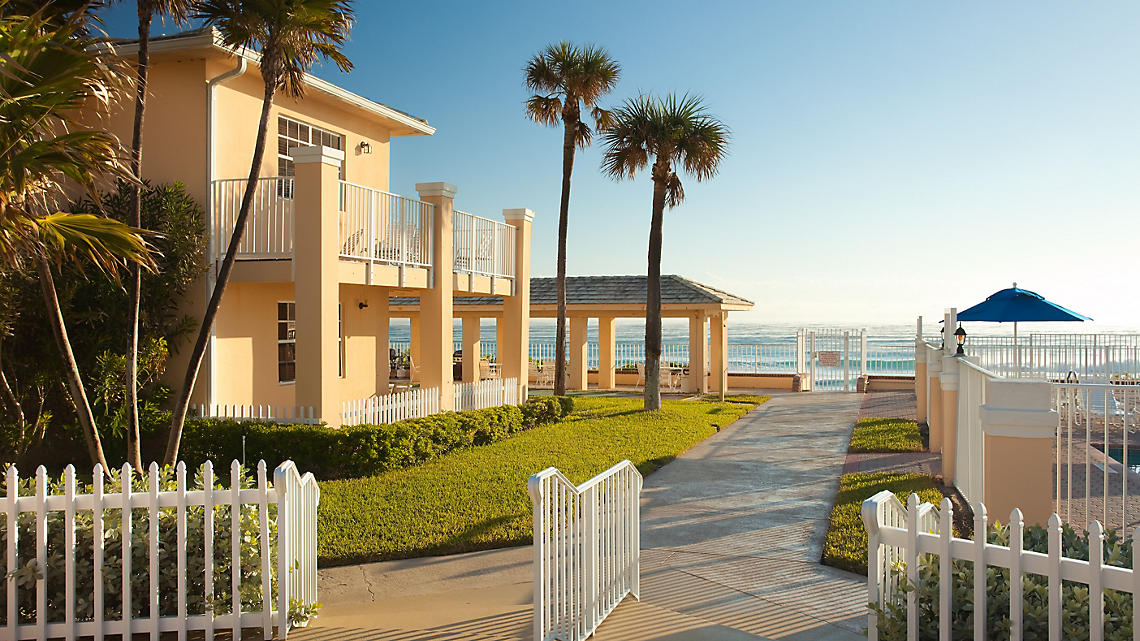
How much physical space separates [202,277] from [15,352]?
272 cm

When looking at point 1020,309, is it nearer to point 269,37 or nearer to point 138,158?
point 269,37

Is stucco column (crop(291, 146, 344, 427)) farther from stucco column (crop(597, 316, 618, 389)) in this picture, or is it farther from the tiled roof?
stucco column (crop(597, 316, 618, 389))

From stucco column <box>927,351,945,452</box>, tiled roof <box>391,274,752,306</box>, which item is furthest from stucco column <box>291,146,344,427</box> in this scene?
tiled roof <box>391,274,752,306</box>

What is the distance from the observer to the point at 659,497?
33.5 feet

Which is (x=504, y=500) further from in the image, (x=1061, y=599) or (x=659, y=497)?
(x=1061, y=599)

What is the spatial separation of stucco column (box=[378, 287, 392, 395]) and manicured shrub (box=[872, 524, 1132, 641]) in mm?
13741

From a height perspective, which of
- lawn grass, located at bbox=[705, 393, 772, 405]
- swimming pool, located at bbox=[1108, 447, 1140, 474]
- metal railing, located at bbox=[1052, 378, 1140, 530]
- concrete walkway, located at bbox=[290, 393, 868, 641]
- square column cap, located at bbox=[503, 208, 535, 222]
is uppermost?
square column cap, located at bbox=[503, 208, 535, 222]

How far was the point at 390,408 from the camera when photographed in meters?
13.2

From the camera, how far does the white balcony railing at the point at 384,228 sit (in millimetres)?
13125

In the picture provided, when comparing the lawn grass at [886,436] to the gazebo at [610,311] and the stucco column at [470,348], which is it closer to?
the gazebo at [610,311]

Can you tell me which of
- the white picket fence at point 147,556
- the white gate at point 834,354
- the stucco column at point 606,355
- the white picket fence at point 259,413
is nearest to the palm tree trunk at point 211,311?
the white picket fence at point 259,413

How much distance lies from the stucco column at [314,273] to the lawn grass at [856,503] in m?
7.47

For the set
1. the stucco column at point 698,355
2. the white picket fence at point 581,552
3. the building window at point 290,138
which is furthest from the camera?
the stucco column at point 698,355

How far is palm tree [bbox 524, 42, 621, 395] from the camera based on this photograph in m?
19.6
